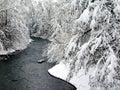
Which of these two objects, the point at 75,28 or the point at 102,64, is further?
the point at 75,28

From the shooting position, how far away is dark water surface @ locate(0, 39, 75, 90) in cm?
1935

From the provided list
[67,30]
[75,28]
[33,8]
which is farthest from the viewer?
[33,8]

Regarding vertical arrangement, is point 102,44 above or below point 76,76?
above

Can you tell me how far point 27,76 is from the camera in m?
22.5

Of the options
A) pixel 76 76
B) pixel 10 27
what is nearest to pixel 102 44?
pixel 76 76

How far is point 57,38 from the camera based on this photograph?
2630 cm

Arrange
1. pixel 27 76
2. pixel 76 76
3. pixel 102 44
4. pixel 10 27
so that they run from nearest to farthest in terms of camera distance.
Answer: pixel 102 44 → pixel 76 76 → pixel 27 76 → pixel 10 27

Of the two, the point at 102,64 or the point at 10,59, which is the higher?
the point at 102,64

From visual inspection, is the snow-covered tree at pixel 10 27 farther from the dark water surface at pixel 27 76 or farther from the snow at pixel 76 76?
the snow at pixel 76 76

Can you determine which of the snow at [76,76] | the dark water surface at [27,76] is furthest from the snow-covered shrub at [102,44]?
the dark water surface at [27,76]

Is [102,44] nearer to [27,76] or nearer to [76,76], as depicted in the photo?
[76,76]

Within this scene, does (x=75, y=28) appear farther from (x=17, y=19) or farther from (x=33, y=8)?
(x=33, y=8)

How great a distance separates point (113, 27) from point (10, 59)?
60.8 feet

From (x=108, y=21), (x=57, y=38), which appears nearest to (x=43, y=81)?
(x=57, y=38)
